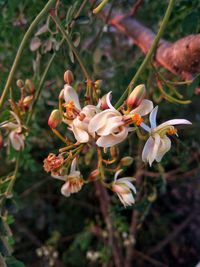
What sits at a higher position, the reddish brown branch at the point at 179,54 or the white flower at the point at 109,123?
the white flower at the point at 109,123

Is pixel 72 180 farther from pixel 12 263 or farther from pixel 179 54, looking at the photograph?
pixel 179 54

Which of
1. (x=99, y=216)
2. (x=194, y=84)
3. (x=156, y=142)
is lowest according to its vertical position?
(x=99, y=216)

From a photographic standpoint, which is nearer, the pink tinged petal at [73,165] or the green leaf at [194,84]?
the pink tinged petal at [73,165]

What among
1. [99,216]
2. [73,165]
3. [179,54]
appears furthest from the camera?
[99,216]

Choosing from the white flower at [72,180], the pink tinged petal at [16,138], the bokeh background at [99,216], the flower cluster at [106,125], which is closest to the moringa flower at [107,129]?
the flower cluster at [106,125]

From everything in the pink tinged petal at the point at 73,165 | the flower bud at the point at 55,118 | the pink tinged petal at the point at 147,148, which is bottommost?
the pink tinged petal at the point at 73,165

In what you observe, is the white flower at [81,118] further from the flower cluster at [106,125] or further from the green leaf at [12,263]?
the green leaf at [12,263]

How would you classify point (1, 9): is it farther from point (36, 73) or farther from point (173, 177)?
point (173, 177)

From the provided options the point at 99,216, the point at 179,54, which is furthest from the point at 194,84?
the point at 99,216

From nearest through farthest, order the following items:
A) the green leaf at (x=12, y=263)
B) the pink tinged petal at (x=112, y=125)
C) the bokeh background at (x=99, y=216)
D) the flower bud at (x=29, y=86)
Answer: the pink tinged petal at (x=112, y=125) < the green leaf at (x=12, y=263) < the flower bud at (x=29, y=86) < the bokeh background at (x=99, y=216)

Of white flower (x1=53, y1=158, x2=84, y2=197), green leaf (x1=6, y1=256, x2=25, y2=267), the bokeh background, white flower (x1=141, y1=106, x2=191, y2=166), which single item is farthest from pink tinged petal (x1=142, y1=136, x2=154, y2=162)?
the bokeh background
